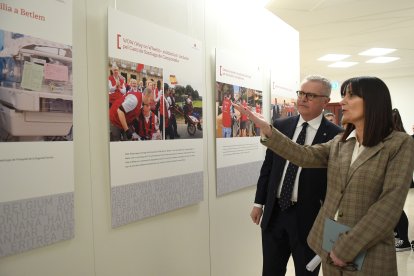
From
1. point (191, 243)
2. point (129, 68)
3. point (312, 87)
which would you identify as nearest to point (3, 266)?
point (129, 68)

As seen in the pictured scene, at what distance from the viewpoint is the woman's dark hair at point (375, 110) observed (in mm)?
1644

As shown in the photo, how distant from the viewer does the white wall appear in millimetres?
1705

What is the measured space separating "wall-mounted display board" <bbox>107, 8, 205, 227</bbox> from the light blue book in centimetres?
100

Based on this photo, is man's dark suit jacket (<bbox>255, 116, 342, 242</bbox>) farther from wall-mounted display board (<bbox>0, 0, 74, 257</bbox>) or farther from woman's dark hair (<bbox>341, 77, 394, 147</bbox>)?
wall-mounted display board (<bbox>0, 0, 74, 257</bbox>)

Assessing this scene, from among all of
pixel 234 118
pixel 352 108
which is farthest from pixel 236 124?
pixel 352 108

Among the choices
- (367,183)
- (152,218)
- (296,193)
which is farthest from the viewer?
(296,193)

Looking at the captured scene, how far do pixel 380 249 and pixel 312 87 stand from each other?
3.85 ft

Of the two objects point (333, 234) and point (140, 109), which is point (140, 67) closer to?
point (140, 109)

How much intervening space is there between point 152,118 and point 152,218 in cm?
63

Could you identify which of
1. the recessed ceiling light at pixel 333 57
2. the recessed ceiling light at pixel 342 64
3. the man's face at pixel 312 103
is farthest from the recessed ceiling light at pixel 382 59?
the man's face at pixel 312 103

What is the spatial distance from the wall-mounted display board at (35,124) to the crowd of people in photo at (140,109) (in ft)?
0.93

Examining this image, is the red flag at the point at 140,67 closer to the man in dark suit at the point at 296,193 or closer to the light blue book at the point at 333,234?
the man in dark suit at the point at 296,193

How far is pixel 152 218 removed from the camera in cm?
215

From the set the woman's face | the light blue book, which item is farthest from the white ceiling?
the light blue book
